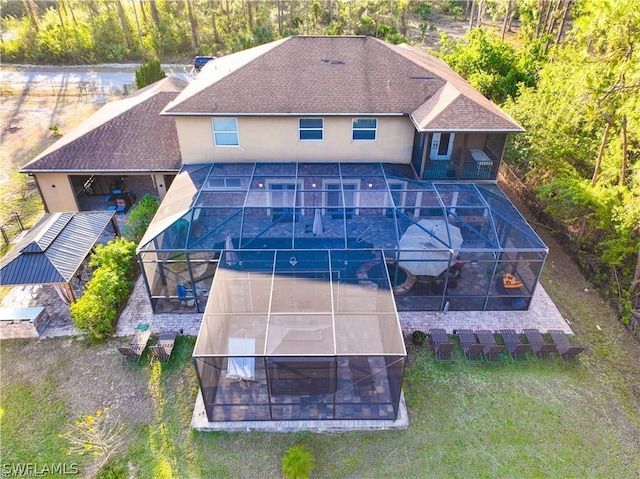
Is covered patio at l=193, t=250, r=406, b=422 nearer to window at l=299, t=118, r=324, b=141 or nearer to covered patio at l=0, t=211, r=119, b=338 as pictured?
covered patio at l=0, t=211, r=119, b=338

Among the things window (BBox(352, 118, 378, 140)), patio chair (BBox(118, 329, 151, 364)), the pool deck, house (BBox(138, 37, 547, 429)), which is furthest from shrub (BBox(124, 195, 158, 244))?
window (BBox(352, 118, 378, 140))

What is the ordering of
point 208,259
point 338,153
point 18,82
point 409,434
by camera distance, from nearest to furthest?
point 409,434
point 208,259
point 338,153
point 18,82

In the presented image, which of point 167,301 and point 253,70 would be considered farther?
point 253,70

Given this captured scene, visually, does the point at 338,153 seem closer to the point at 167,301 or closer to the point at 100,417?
the point at 167,301

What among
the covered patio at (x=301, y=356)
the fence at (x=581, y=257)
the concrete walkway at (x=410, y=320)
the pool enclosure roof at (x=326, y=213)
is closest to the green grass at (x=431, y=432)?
the covered patio at (x=301, y=356)

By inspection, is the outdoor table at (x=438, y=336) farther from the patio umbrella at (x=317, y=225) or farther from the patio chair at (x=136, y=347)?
the patio chair at (x=136, y=347)

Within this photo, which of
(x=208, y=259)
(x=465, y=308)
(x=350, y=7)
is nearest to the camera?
(x=208, y=259)

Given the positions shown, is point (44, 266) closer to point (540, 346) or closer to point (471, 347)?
point (471, 347)

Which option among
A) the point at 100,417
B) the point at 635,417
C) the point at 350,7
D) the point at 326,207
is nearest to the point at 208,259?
the point at 326,207
